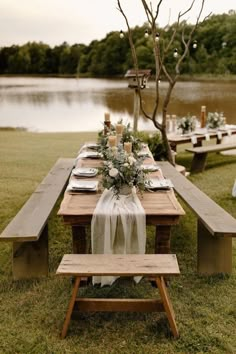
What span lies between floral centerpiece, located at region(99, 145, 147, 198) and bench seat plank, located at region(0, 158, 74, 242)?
0.63 meters

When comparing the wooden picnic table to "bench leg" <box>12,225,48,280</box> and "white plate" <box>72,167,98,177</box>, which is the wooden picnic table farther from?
"bench leg" <box>12,225,48,280</box>

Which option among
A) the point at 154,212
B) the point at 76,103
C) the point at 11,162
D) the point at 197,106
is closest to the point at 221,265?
the point at 154,212

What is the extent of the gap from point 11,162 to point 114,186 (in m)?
5.73

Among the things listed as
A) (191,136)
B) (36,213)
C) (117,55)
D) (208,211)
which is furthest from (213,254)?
(117,55)

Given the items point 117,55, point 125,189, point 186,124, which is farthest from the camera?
point 117,55

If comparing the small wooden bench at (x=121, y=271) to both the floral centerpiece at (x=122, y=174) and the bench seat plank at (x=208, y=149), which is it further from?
the bench seat plank at (x=208, y=149)

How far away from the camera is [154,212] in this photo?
320 cm

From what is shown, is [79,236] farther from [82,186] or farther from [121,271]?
[121,271]

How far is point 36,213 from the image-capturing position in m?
3.68

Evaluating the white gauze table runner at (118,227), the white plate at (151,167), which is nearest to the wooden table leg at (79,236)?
the white gauze table runner at (118,227)

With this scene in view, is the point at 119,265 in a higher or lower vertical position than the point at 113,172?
lower

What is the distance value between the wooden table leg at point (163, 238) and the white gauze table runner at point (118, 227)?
0.42 feet

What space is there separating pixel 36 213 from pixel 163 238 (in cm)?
111

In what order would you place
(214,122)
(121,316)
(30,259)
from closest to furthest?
1. (121,316)
2. (30,259)
3. (214,122)
